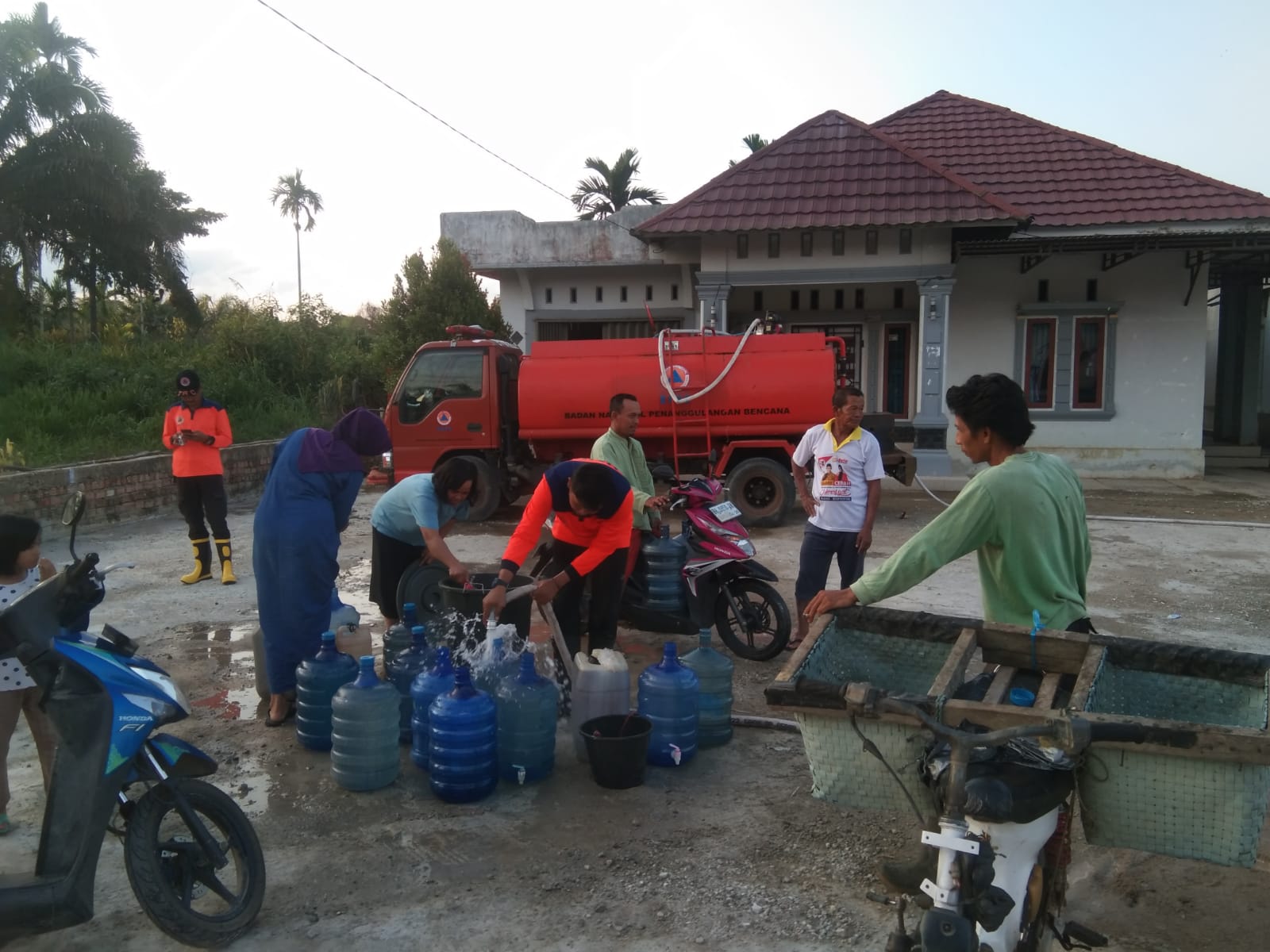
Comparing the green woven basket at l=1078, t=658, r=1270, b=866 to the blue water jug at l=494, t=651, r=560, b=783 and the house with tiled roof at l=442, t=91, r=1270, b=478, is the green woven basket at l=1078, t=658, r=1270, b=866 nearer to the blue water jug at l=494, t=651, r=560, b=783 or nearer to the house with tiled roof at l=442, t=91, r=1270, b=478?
the blue water jug at l=494, t=651, r=560, b=783

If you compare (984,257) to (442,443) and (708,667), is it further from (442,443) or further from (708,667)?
(708,667)

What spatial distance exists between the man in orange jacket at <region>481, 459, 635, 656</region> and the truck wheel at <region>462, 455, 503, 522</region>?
567cm

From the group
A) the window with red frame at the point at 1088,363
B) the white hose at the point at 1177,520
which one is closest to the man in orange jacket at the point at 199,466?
the white hose at the point at 1177,520

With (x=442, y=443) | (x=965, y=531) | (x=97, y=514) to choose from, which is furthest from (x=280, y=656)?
(x=97, y=514)

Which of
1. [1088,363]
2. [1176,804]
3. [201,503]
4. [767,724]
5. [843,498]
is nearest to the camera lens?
[1176,804]

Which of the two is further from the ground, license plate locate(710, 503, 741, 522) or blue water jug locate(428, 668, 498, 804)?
license plate locate(710, 503, 741, 522)

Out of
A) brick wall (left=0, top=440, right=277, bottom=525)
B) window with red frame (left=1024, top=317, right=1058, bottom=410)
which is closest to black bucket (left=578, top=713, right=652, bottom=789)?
brick wall (left=0, top=440, right=277, bottom=525)

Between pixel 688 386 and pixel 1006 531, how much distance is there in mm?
7570

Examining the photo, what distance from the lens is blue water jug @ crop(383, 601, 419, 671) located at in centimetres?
455

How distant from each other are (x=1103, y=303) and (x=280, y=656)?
13591 mm

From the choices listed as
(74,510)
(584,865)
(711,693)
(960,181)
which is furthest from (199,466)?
(960,181)

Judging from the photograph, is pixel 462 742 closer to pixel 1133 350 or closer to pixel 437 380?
pixel 437 380

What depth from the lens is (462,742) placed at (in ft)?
12.4

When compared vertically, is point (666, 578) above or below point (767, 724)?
above
